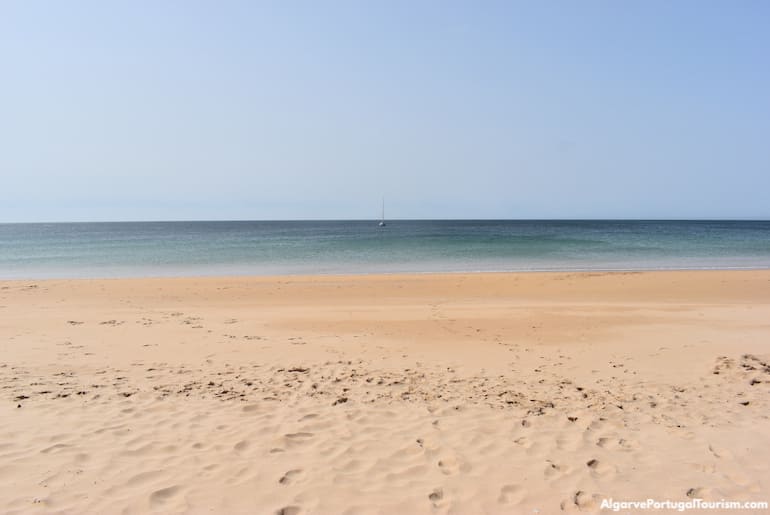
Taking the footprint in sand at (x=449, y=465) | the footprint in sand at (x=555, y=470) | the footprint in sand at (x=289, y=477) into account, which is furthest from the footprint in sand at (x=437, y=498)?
the footprint in sand at (x=289, y=477)

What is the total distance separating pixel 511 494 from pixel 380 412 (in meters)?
1.99

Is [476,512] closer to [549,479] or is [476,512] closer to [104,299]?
[549,479]

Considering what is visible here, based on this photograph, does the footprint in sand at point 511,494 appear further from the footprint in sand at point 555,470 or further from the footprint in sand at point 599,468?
the footprint in sand at point 599,468

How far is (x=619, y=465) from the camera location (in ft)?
13.5

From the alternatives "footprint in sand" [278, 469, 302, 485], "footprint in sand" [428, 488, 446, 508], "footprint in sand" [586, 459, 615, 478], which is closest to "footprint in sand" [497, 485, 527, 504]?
"footprint in sand" [428, 488, 446, 508]

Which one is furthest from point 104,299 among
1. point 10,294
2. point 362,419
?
point 362,419

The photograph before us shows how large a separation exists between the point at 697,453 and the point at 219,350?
7.19 meters

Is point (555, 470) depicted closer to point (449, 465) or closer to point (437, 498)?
point (449, 465)

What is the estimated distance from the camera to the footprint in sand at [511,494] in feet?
11.9

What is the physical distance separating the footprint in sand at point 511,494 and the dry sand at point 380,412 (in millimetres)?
16

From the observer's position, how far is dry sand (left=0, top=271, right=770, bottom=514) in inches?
147

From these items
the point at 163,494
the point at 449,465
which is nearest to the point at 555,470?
the point at 449,465

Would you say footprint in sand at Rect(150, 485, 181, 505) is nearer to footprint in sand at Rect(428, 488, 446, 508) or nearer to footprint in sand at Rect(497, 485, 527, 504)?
footprint in sand at Rect(428, 488, 446, 508)

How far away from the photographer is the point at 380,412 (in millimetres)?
5402
